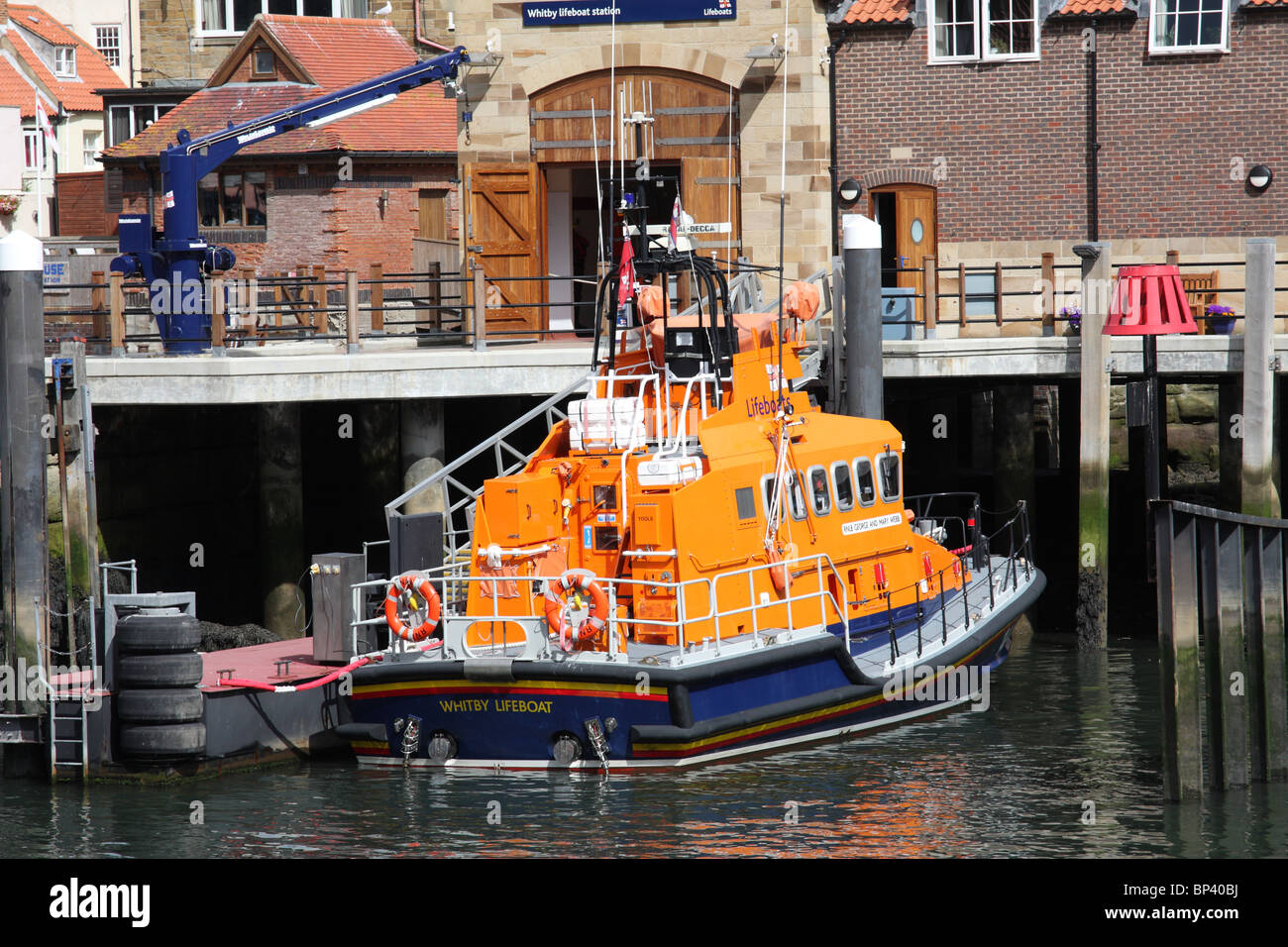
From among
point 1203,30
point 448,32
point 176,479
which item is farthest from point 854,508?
point 448,32

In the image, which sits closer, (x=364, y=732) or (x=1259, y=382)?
(x=364, y=732)

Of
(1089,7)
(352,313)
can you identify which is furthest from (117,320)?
(1089,7)

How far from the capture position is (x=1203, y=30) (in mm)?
25312

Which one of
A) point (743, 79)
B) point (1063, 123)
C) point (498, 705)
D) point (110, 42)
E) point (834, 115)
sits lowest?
point (498, 705)

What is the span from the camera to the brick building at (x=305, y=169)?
36688mm

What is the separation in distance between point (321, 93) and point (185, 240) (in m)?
15.0

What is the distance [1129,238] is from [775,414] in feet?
32.3

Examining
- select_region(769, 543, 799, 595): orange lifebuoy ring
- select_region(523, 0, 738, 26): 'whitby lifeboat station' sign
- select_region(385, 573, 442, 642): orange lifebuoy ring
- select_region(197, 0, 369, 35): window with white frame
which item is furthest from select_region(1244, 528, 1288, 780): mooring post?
select_region(197, 0, 369, 35): window with white frame

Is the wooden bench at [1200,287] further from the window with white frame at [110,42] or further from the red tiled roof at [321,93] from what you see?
the window with white frame at [110,42]

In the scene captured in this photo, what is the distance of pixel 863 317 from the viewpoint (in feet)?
68.7

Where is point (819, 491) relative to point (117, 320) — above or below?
below

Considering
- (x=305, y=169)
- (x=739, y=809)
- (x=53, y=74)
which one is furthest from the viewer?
(x=53, y=74)

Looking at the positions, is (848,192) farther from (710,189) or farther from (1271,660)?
(1271,660)
